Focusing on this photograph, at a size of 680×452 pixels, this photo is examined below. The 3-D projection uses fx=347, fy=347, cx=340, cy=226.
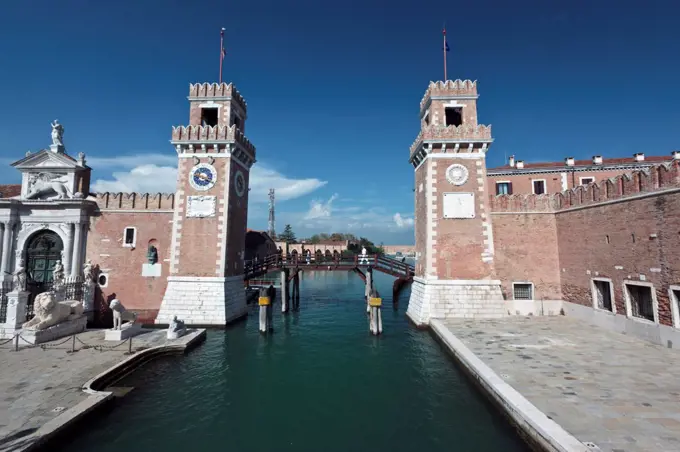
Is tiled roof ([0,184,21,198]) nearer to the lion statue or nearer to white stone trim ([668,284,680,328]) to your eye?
the lion statue

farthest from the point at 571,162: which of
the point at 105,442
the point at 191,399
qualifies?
the point at 105,442

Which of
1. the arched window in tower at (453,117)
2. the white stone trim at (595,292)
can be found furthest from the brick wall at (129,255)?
the white stone trim at (595,292)

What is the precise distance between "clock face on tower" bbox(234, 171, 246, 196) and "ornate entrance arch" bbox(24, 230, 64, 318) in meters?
11.3

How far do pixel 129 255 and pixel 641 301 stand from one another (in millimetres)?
27567

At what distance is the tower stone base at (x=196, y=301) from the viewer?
20.4m

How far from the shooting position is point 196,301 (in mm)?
20688

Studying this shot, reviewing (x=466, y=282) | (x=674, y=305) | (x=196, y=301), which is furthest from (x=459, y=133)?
(x=196, y=301)

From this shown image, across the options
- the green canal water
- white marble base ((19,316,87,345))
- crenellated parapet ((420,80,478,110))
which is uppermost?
crenellated parapet ((420,80,478,110))

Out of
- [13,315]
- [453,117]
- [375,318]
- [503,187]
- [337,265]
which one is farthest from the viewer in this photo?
[503,187]

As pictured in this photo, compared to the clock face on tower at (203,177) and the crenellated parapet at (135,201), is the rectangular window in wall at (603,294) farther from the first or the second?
the crenellated parapet at (135,201)

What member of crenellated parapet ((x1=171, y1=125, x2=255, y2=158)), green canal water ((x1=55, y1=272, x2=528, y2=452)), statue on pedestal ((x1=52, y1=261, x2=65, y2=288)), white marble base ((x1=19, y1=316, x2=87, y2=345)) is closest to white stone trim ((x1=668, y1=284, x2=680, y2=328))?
green canal water ((x1=55, y1=272, x2=528, y2=452))

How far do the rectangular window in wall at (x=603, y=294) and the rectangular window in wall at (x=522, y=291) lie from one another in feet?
11.2

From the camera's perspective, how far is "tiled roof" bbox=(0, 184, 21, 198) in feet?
74.3

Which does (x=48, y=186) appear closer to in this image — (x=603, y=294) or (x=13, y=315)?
(x=13, y=315)
